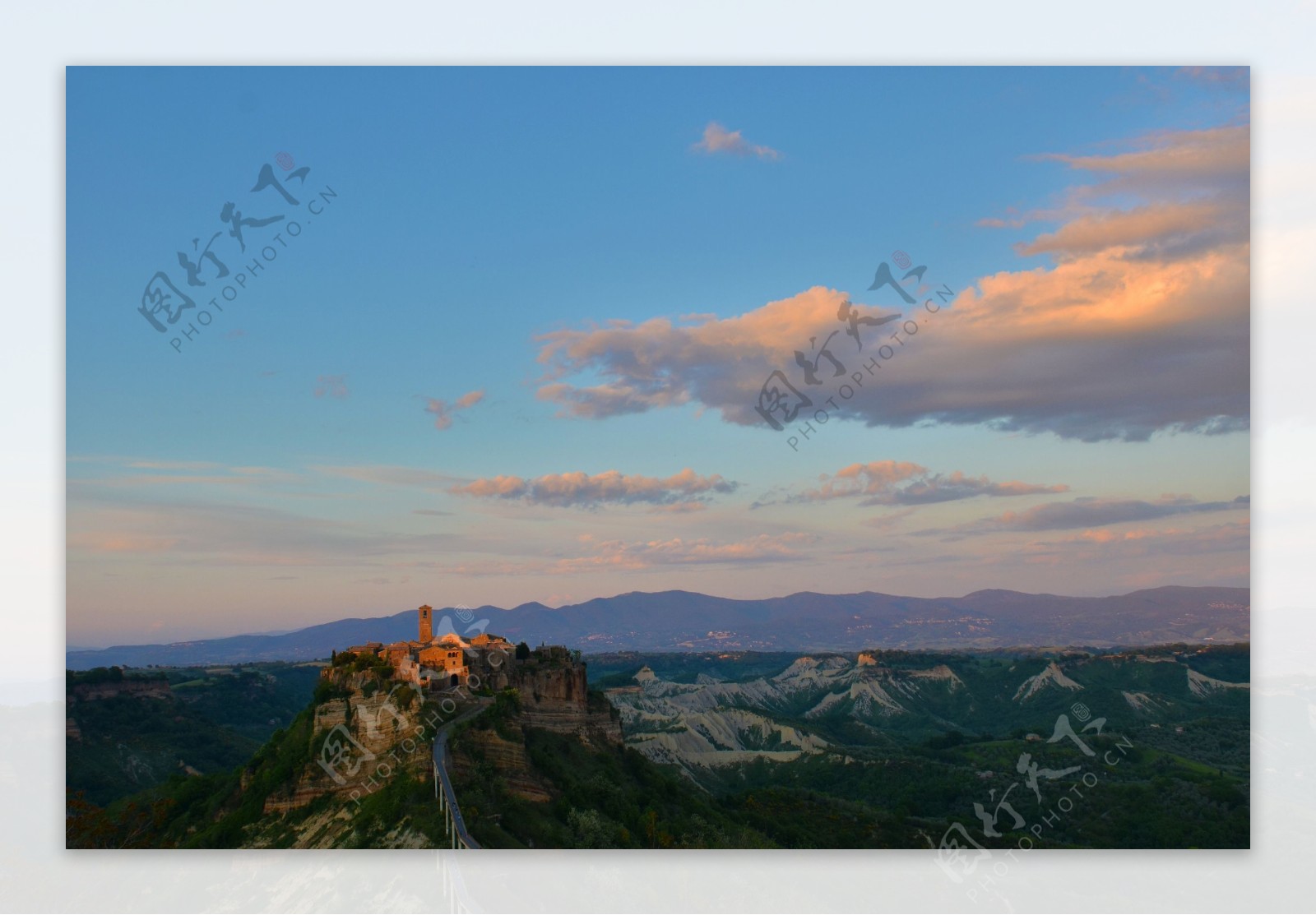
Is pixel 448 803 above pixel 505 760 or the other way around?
the other way around

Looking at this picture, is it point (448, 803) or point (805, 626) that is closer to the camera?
point (448, 803)

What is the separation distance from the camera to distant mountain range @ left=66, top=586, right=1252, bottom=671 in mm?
36969

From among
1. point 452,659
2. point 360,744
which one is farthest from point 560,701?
point 360,744

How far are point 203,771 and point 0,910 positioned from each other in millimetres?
16142

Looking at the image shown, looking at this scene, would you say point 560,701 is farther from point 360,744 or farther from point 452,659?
point 360,744

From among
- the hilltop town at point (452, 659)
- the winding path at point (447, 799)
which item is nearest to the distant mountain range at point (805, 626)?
the hilltop town at point (452, 659)

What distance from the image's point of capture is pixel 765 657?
76000 mm

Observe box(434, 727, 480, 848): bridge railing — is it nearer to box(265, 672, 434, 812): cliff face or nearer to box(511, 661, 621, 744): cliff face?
box(265, 672, 434, 812): cliff face

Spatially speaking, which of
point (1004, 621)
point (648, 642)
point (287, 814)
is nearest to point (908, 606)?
point (1004, 621)

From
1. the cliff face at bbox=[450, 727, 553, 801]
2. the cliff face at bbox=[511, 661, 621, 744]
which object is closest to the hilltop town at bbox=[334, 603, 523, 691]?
the cliff face at bbox=[511, 661, 621, 744]

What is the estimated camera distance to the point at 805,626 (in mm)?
66750

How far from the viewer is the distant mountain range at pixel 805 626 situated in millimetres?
36969

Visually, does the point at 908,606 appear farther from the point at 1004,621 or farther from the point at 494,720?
the point at 494,720

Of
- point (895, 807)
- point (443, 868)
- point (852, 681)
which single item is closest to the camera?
point (443, 868)
